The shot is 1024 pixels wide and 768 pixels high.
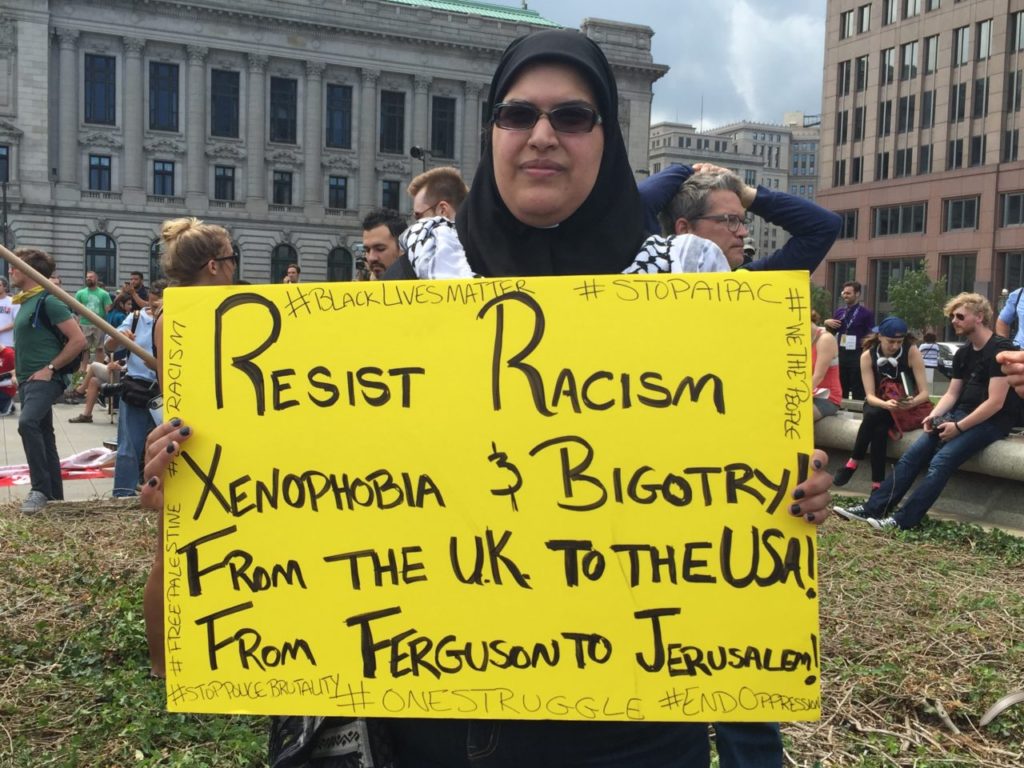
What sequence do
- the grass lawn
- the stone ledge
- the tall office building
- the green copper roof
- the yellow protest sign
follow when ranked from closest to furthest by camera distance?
the yellow protest sign < the grass lawn < the stone ledge < the tall office building < the green copper roof

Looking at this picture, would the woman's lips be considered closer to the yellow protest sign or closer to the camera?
the yellow protest sign

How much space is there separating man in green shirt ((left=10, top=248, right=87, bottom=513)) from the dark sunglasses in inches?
223

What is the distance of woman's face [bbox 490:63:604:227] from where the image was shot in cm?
167

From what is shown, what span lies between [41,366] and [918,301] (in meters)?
51.1

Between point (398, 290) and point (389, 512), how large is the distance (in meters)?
0.37

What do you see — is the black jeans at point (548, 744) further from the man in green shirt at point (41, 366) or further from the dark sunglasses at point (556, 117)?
the man in green shirt at point (41, 366)

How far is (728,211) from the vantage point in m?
3.57

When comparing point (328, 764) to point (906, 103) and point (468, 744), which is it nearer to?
point (468, 744)

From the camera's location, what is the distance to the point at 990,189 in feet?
186

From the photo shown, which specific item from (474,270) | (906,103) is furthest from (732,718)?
(906,103)

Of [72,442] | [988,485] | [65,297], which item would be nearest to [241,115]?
[72,442]

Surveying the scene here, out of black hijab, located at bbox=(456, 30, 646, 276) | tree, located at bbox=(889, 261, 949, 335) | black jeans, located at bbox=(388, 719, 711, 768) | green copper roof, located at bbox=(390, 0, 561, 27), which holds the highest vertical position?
green copper roof, located at bbox=(390, 0, 561, 27)

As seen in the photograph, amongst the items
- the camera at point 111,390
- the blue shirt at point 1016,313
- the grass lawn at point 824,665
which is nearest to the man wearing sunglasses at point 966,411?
the grass lawn at point 824,665

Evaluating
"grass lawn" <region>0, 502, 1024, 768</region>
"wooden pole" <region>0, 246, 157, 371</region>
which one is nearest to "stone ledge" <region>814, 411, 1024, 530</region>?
"grass lawn" <region>0, 502, 1024, 768</region>
